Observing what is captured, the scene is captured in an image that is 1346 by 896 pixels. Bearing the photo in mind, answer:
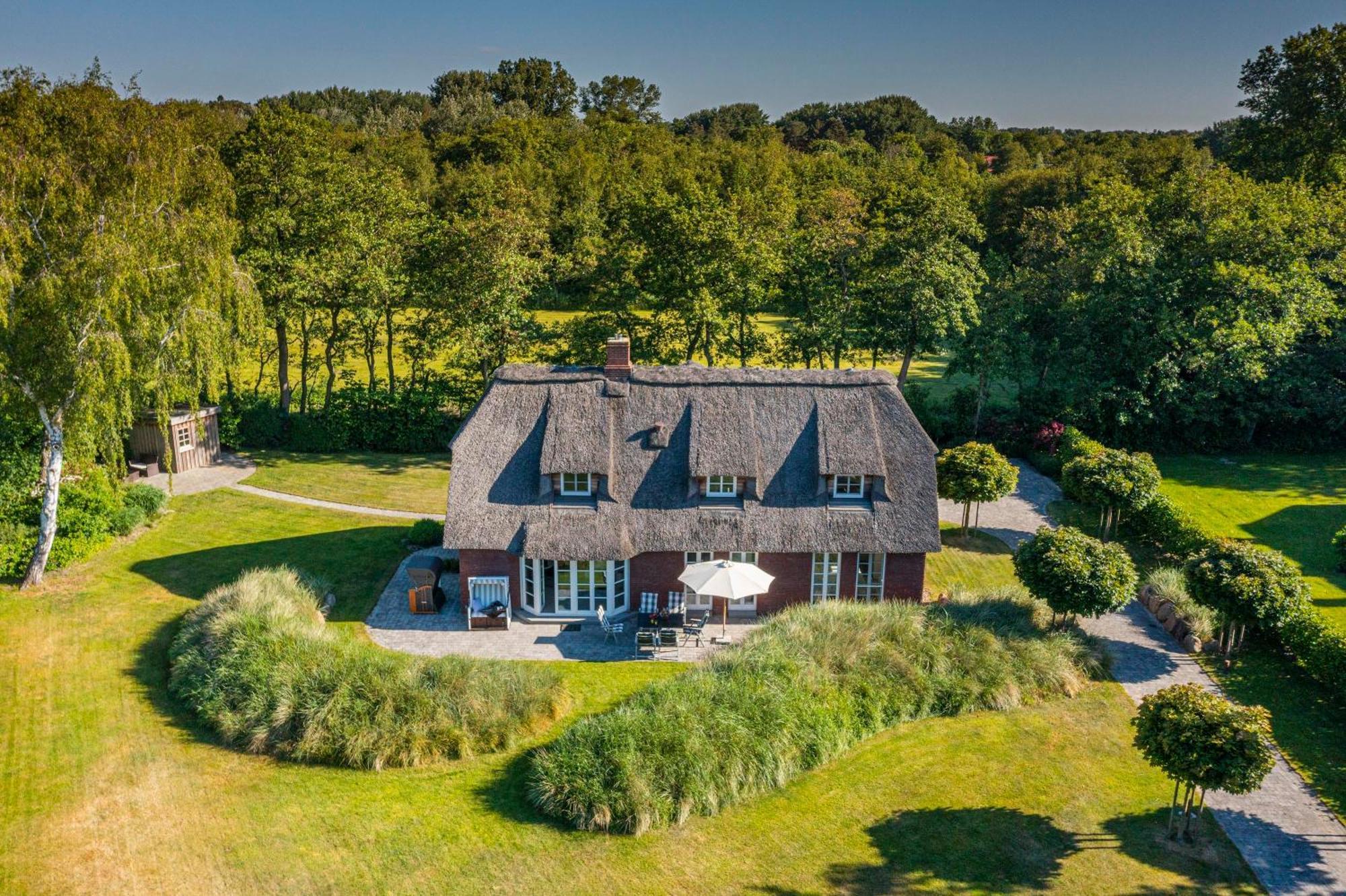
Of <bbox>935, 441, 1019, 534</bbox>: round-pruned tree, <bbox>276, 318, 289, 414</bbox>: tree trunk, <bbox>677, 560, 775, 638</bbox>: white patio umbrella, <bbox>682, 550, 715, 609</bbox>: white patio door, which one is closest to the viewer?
<bbox>677, 560, 775, 638</bbox>: white patio umbrella

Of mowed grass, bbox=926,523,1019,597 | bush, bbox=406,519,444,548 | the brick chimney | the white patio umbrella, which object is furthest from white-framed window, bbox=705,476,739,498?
bush, bbox=406,519,444,548

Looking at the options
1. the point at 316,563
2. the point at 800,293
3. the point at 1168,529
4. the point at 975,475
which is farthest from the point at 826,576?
the point at 800,293

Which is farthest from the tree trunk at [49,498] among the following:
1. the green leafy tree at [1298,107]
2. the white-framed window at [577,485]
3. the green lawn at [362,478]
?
the green leafy tree at [1298,107]

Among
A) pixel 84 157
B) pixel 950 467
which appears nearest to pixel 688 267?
pixel 950 467

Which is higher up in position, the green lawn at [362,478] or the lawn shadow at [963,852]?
the green lawn at [362,478]

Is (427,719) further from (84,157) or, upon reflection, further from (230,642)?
(84,157)

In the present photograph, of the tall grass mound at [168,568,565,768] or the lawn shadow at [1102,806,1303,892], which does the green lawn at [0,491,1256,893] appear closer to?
the lawn shadow at [1102,806,1303,892]

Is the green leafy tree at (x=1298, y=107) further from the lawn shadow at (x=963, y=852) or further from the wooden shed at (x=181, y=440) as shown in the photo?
the wooden shed at (x=181, y=440)
